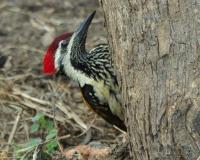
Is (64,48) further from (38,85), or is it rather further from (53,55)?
(38,85)

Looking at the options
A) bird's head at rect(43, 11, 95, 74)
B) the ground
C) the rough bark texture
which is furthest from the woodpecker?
the rough bark texture

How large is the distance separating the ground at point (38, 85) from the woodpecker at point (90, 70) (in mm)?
318

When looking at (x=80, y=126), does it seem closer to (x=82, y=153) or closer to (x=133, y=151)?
(x=82, y=153)

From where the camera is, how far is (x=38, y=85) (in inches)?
254

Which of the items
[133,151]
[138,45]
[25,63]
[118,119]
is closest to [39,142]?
[118,119]

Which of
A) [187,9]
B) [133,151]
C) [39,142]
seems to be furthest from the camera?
[39,142]

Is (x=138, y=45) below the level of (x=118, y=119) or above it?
above

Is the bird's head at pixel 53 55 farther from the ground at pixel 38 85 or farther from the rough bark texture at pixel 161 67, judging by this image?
the rough bark texture at pixel 161 67

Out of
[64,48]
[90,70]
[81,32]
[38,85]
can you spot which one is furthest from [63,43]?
[38,85]

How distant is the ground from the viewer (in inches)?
219

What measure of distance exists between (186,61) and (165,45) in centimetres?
13

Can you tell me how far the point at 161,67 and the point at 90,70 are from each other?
1218 millimetres

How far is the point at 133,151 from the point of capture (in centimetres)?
404

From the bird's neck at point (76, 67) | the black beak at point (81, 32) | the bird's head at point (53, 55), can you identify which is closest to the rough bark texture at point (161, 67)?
the bird's neck at point (76, 67)
